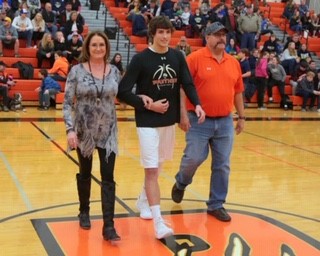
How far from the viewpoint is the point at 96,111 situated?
4.91 metres

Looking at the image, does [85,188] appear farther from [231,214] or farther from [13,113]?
[13,113]

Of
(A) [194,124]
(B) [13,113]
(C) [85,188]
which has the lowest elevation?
(B) [13,113]

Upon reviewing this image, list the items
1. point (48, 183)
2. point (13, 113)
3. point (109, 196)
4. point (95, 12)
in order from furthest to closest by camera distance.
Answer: point (95, 12) < point (13, 113) < point (48, 183) < point (109, 196)

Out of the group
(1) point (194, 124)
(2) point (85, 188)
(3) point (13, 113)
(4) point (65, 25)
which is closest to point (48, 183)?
(2) point (85, 188)

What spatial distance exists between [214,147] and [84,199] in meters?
1.34

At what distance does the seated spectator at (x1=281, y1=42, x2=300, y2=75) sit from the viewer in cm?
1850

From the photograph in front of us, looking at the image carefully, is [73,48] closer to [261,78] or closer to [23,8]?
[23,8]

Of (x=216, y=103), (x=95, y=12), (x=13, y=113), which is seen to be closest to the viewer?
(x=216, y=103)

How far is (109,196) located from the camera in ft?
16.1

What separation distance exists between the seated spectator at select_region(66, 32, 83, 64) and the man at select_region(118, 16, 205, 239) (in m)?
11.1

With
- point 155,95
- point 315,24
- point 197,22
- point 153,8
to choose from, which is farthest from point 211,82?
point 315,24

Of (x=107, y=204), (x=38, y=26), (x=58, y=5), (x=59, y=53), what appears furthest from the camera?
(x=58, y=5)

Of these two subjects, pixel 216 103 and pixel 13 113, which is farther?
pixel 13 113

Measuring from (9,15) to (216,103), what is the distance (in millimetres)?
12623
